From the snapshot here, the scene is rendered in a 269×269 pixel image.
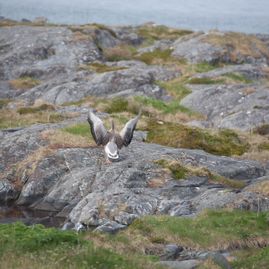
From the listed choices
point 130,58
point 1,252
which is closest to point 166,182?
point 1,252

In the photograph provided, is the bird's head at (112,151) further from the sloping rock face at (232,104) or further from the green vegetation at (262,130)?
the sloping rock face at (232,104)

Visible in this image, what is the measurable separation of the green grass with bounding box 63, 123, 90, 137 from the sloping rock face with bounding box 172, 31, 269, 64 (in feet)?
96.9

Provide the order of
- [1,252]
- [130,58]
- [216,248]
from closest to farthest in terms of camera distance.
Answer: [1,252] < [216,248] < [130,58]

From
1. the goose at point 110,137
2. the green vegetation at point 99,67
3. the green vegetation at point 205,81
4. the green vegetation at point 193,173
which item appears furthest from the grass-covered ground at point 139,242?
the green vegetation at point 99,67

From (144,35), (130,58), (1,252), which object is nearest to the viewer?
(1,252)

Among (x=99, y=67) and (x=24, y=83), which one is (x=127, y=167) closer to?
(x=24, y=83)

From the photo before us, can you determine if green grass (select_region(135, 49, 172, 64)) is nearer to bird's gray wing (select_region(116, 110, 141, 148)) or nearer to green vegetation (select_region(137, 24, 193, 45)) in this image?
green vegetation (select_region(137, 24, 193, 45))

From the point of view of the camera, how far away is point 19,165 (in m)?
27.0

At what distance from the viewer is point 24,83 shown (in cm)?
5094

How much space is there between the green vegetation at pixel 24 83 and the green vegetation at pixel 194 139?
1997cm

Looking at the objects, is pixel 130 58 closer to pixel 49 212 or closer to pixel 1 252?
pixel 49 212

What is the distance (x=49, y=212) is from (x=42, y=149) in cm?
408

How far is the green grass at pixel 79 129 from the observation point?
95.4 feet

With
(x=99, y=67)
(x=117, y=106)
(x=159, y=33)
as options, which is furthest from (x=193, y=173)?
(x=159, y=33)
